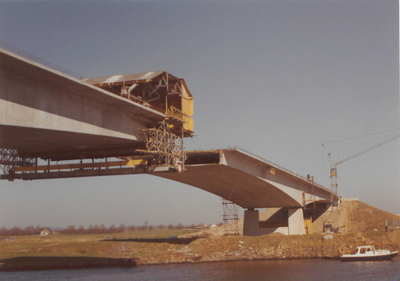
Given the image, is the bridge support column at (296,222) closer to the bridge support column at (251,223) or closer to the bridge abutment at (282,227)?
the bridge abutment at (282,227)

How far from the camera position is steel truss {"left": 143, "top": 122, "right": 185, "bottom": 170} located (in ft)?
159

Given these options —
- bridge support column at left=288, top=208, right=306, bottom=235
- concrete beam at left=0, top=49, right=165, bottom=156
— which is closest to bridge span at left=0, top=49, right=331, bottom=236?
concrete beam at left=0, top=49, right=165, bottom=156

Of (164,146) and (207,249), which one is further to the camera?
(207,249)

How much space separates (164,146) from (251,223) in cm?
5033

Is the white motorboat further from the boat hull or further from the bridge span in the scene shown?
the bridge span

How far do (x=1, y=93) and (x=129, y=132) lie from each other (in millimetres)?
17491

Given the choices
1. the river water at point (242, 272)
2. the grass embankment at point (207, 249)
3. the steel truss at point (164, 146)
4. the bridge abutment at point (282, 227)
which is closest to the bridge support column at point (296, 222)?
the bridge abutment at point (282, 227)

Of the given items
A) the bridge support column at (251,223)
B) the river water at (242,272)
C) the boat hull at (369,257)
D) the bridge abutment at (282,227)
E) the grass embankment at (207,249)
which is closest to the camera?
the river water at (242,272)

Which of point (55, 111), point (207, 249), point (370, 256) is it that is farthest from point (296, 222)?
point (55, 111)

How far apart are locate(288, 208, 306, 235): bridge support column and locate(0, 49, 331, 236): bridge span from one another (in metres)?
5.85

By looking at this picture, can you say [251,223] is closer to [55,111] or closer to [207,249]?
[207,249]

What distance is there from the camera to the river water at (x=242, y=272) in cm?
4766

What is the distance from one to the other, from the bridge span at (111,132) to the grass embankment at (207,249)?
10224 mm

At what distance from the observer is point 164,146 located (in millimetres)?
50031
